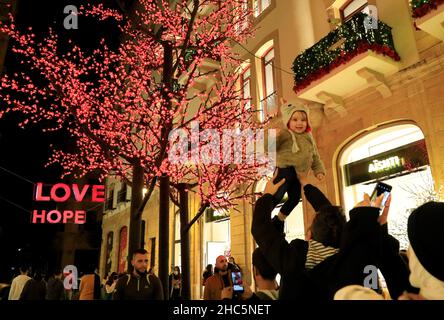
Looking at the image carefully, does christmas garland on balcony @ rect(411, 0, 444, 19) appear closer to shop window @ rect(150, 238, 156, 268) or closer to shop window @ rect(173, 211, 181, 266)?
shop window @ rect(173, 211, 181, 266)

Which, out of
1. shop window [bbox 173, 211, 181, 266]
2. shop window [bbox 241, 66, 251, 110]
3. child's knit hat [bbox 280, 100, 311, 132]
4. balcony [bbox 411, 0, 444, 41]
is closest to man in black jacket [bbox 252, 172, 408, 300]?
child's knit hat [bbox 280, 100, 311, 132]

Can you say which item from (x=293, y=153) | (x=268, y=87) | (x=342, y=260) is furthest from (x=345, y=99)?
(x=342, y=260)

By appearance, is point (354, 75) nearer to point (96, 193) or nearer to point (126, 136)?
point (126, 136)

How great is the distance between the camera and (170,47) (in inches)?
408

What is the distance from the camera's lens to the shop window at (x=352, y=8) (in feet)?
34.9

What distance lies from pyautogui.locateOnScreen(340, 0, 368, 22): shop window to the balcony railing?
1.09 metres

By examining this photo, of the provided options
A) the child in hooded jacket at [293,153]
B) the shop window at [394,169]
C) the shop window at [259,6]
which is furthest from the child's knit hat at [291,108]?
the shop window at [259,6]

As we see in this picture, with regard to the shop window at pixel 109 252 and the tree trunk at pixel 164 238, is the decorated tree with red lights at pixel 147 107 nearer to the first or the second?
the tree trunk at pixel 164 238

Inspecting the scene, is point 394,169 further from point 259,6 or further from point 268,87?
point 259,6

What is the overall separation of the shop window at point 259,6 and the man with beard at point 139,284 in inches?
486

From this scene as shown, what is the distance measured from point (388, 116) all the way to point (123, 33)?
Answer: 1005cm

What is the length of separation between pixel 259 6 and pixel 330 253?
14893 millimetres

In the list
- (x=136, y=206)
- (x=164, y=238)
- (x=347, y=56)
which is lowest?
(x=164, y=238)

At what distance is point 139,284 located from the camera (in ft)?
17.8
